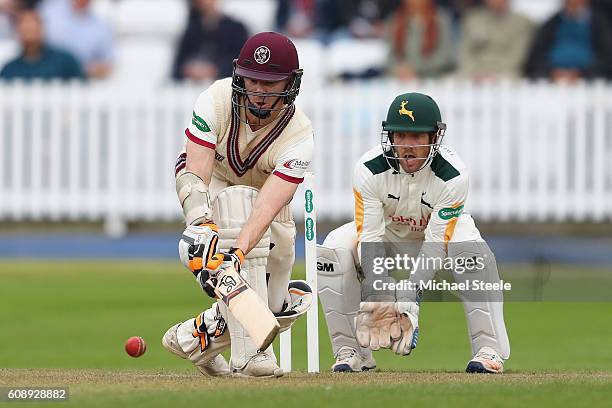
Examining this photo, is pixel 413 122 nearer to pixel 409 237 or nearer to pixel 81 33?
pixel 409 237

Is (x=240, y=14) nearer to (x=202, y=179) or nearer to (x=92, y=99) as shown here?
(x=92, y=99)

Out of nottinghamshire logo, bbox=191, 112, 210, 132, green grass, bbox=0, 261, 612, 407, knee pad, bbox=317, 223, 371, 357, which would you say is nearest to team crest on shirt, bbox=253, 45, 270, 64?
nottinghamshire logo, bbox=191, 112, 210, 132

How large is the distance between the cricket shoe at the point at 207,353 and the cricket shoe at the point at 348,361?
23.7 inches

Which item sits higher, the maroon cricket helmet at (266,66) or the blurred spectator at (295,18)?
the blurred spectator at (295,18)

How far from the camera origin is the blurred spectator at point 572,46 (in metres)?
16.9

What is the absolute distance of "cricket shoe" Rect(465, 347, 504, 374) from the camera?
309 inches

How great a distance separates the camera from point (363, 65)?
58.1 ft

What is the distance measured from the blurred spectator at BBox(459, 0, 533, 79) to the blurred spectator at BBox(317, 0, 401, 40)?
3.64 feet

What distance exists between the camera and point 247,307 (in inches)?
278

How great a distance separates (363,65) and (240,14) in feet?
6.25

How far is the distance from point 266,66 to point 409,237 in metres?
1.40

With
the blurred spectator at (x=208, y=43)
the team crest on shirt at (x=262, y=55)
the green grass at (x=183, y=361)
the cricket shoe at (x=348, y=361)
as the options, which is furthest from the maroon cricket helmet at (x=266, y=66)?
the blurred spectator at (x=208, y=43)

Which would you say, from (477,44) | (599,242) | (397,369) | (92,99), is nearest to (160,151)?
(92,99)

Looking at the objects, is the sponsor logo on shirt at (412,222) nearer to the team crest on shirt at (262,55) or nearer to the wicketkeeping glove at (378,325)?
the wicketkeeping glove at (378,325)
